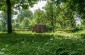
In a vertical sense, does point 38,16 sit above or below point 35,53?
above

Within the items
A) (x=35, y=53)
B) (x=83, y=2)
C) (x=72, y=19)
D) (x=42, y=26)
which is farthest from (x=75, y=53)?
(x=72, y=19)

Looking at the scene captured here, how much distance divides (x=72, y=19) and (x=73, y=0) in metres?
50.3

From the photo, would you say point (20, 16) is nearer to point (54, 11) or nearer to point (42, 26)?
point (54, 11)

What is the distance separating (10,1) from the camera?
43625 millimetres

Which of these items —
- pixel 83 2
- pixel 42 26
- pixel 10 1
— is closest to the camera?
pixel 83 2

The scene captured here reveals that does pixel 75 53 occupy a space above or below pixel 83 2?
below

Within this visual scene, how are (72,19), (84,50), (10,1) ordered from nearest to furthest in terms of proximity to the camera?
(84,50) → (10,1) → (72,19)

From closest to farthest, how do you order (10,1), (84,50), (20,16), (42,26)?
(84,50) < (10,1) < (42,26) < (20,16)

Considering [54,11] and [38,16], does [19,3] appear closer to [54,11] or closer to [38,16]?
[54,11]

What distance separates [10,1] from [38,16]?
48.5 meters

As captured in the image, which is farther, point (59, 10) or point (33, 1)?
point (59, 10)

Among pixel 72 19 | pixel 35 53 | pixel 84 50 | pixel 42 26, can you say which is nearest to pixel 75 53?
pixel 84 50

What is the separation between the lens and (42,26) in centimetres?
5397

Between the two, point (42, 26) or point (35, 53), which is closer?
point (35, 53)
